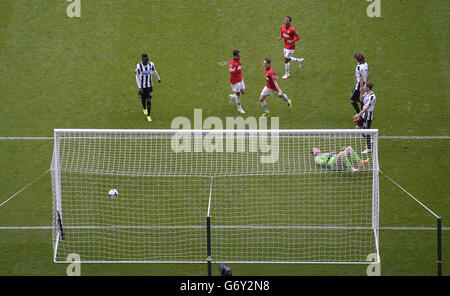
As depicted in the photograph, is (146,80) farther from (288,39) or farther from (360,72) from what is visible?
(360,72)

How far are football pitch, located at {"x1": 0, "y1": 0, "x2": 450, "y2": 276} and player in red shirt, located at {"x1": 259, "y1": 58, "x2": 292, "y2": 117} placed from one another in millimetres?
352

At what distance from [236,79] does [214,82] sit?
1.58 metres

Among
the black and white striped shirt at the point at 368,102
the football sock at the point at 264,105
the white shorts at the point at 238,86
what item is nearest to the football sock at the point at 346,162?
the black and white striped shirt at the point at 368,102

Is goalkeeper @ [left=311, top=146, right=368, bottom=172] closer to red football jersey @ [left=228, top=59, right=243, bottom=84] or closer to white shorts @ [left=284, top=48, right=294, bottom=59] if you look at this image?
red football jersey @ [left=228, top=59, right=243, bottom=84]

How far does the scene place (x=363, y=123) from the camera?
14234 millimetres

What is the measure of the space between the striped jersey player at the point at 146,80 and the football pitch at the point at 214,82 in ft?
1.66

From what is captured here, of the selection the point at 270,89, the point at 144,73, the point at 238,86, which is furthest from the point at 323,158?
the point at 144,73

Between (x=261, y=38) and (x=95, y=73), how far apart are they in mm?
4923

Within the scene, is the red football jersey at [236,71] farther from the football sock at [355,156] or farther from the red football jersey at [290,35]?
the football sock at [355,156]

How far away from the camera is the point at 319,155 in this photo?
13297 mm

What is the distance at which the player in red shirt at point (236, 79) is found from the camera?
15.2 meters

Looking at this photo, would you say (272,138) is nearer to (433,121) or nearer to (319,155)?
(319,155)

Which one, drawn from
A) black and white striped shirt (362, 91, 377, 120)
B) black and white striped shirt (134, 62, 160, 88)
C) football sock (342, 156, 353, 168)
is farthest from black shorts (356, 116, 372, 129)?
black and white striped shirt (134, 62, 160, 88)

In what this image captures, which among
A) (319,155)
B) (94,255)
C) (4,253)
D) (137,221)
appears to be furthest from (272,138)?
(4,253)
